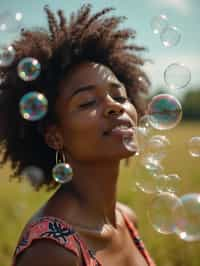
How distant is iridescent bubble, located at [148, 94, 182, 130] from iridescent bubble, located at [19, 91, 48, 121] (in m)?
0.64

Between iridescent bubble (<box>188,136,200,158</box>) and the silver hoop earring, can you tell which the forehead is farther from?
iridescent bubble (<box>188,136,200,158</box>)

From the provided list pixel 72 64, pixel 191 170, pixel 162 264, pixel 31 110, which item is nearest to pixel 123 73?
pixel 72 64

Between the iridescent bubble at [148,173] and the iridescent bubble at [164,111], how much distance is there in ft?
0.66

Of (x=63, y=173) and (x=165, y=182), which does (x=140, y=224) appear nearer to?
(x=165, y=182)

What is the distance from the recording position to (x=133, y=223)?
3.68 meters

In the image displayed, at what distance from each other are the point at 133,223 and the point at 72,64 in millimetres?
1019

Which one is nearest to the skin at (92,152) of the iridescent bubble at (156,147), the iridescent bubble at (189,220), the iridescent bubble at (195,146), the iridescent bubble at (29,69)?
the iridescent bubble at (29,69)

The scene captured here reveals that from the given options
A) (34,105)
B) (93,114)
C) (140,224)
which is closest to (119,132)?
(93,114)

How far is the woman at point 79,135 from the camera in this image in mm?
2949

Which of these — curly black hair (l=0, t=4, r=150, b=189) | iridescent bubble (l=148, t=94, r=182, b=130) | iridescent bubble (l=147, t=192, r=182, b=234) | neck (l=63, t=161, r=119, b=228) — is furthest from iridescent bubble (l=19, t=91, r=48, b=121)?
iridescent bubble (l=147, t=192, r=182, b=234)

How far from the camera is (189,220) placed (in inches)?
130

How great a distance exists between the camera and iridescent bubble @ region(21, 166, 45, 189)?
3.36m

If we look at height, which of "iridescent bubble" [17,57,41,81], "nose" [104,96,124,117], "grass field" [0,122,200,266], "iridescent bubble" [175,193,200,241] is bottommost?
"grass field" [0,122,200,266]

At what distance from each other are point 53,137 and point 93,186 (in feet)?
1.06
